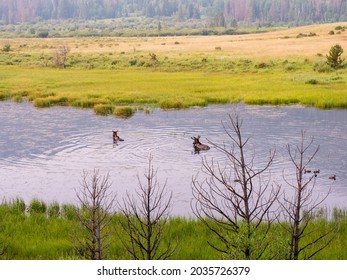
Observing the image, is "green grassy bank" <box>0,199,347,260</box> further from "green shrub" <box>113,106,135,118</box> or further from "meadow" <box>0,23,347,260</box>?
"green shrub" <box>113,106,135,118</box>

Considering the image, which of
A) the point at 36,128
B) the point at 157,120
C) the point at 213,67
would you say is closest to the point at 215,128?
the point at 157,120

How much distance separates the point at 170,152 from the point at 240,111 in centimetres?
1060

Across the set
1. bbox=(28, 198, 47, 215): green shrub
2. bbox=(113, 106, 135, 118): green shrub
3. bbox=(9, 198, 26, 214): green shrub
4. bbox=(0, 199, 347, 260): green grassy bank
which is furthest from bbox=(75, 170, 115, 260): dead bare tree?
bbox=(113, 106, 135, 118): green shrub

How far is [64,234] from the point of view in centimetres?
1420

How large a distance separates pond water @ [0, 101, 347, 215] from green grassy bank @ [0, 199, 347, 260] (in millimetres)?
1651

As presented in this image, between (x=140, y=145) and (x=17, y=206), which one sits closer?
(x=17, y=206)

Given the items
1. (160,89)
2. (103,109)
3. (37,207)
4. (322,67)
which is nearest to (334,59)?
(322,67)

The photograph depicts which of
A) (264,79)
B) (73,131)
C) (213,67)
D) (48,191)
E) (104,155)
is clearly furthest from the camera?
(213,67)

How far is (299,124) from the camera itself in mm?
29062

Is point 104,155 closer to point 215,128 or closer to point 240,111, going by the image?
point 215,128

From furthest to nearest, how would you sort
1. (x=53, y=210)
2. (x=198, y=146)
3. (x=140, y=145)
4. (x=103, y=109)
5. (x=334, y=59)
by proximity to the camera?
(x=334, y=59) → (x=103, y=109) → (x=140, y=145) → (x=198, y=146) → (x=53, y=210)

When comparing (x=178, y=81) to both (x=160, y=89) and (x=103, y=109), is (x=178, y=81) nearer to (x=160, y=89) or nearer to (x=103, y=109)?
(x=160, y=89)

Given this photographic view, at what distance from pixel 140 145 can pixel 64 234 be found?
1111cm

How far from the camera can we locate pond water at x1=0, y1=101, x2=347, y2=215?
1942cm
